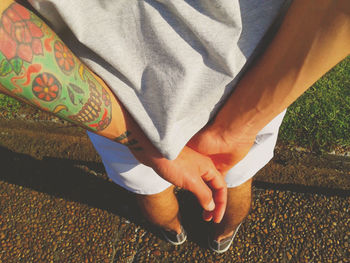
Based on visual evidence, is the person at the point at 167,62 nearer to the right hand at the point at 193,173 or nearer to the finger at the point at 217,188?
the right hand at the point at 193,173

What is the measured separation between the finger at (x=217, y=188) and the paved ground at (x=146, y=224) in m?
1.01

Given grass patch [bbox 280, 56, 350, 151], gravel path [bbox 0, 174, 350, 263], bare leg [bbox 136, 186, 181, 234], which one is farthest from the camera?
grass patch [bbox 280, 56, 350, 151]

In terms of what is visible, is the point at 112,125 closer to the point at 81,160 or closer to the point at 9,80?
the point at 9,80

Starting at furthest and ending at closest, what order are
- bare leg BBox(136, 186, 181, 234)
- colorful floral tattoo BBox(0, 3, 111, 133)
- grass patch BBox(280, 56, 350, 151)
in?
grass patch BBox(280, 56, 350, 151)
bare leg BBox(136, 186, 181, 234)
colorful floral tattoo BBox(0, 3, 111, 133)

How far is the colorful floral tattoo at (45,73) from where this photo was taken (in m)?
0.77

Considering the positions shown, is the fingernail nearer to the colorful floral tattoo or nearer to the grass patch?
the colorful floral tattoo

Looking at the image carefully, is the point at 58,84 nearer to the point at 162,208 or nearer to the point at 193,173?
the point at 193,173

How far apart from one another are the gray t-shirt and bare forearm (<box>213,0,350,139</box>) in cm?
8

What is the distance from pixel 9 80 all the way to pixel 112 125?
39cm

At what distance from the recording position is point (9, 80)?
0.80m

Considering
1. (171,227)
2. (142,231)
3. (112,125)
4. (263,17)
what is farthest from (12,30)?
(142,231)

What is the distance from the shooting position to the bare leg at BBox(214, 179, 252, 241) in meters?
1.87

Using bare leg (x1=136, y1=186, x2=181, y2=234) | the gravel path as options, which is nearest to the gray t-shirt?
bare leg (x1=136, y1=186, x2=181, y2=234)

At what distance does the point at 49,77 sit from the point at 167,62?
39 centimetres
